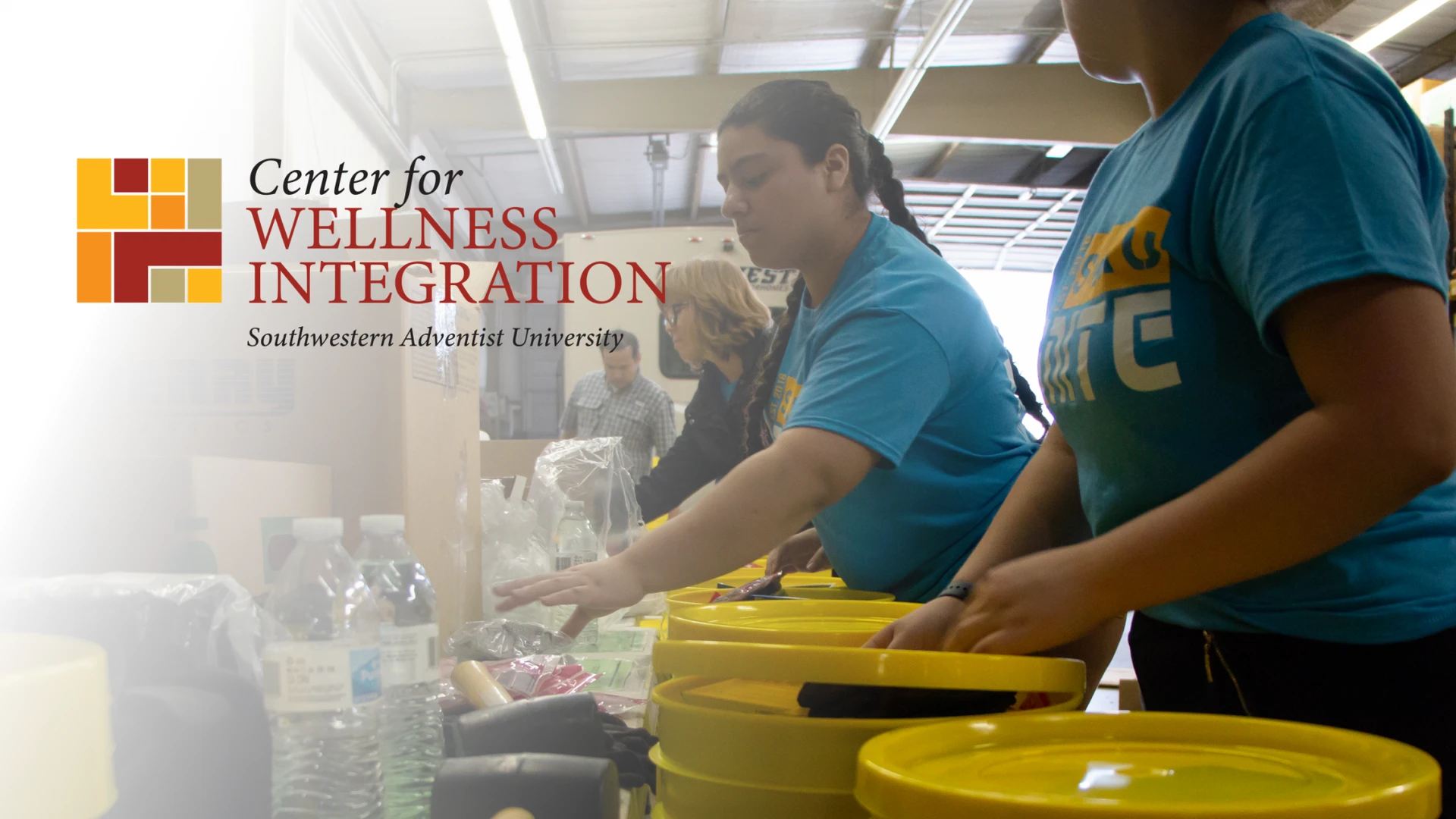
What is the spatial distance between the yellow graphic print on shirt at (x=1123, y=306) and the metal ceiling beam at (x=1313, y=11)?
0.25 meters

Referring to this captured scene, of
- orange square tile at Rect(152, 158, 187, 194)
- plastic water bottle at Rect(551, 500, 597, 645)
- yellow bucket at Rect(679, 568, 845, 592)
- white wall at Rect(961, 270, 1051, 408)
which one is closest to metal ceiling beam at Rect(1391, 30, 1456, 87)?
white wall at Rect(961, 270, 1051, 408)

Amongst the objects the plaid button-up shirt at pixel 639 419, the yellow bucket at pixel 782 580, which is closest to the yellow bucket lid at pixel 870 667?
the yellow bucket at pixel 782 580

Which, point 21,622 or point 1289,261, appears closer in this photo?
point 1289,261

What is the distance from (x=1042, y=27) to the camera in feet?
22.0

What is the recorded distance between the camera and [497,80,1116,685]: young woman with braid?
40.6 inches

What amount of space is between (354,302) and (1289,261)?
1.49m

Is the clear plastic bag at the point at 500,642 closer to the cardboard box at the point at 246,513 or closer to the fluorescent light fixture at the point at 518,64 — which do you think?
the cardboard box at the point at 246,513

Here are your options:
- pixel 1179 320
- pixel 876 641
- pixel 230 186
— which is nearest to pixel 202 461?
pixel 876 641

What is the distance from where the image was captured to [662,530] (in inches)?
41.3

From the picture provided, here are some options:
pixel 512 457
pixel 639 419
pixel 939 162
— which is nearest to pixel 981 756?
pixel 512 457

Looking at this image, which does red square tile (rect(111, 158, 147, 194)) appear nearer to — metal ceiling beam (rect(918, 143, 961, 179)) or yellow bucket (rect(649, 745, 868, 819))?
yellow bucket (rect(649, 745, 868, 819))

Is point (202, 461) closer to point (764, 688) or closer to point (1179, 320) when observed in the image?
point (764, 688)

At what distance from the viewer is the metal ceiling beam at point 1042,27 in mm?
6402

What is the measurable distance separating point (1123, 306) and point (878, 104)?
22.2 ft
